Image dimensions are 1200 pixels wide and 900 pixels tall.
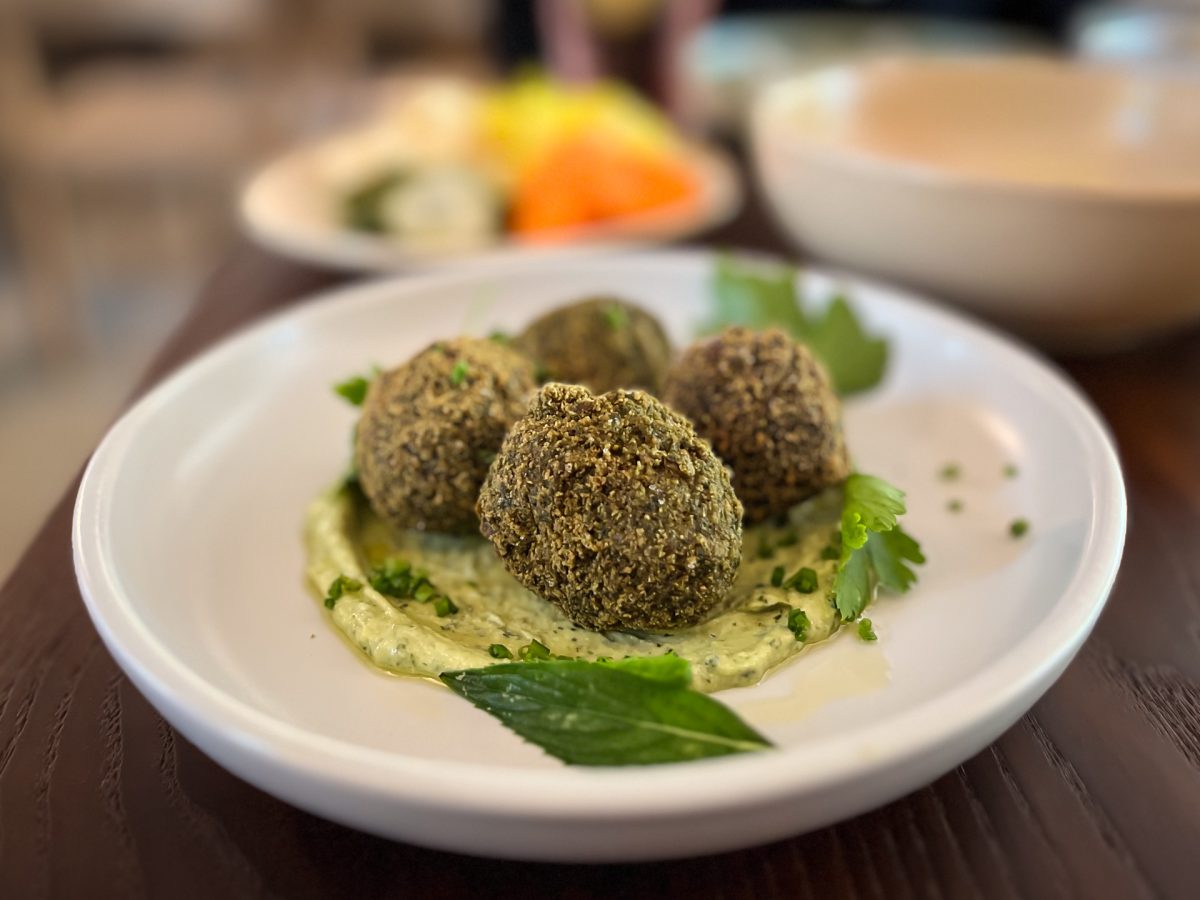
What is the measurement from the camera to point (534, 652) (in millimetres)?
1097

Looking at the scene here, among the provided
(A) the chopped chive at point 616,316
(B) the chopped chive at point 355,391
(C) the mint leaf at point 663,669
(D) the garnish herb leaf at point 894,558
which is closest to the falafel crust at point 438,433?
(B) the chopped chive at point 355,391

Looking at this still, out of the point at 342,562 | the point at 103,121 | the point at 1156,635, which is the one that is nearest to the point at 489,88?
the point at 103,121

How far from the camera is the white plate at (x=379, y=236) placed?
221cm

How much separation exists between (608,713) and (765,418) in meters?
0.53

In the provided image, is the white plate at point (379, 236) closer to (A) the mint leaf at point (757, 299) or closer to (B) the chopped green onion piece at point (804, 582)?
(A) the mint leaf at point (757, 299)

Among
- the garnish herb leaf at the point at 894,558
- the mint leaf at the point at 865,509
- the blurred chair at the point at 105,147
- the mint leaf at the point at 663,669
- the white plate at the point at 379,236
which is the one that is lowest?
the blurred chair at the point at 105,147

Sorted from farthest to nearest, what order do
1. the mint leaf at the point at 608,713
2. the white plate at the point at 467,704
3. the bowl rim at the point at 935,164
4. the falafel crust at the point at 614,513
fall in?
the bowl rim at the point at 935,164, the falafel crust at the point at 614,513, the mint leaf at the point at 608,713, the white plate at the point at 467,704

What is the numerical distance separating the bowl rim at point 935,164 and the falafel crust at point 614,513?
1.00m

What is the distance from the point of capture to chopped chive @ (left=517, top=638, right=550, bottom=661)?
1.09 m

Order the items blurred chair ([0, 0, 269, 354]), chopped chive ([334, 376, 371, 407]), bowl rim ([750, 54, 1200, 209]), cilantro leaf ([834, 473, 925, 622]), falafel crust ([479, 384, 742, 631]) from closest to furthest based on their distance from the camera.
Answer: falafel crust ([479, 384, 742, 631])
cilantro leaf ([834, 473, 925, 622])
chopped chive ([334, 376, 371, 407])
bowl rim ([750, 54, 1200, 209])
blurred chair ([0, 0, 269, 354])

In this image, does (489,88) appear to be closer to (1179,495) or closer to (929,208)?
(929,208)

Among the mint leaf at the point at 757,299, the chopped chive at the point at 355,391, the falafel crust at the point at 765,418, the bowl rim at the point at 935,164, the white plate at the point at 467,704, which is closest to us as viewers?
the white plate at the point at 467,704

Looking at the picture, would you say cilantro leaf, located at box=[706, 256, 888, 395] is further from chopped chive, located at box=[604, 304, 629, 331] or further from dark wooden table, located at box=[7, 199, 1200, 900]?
dark wooden table, located at box=[7, 199, 1200, 900]

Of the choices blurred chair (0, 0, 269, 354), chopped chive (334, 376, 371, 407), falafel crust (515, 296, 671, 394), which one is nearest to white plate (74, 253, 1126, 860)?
chopped chive (334, 376, 371, 407)
